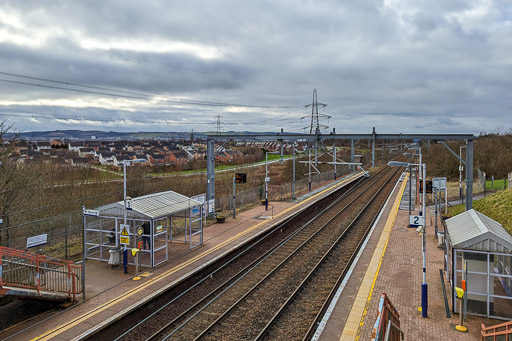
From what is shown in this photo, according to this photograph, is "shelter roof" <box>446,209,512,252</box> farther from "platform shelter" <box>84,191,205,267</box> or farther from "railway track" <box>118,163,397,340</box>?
"platform shelter" <box>84,191,205,267</box>

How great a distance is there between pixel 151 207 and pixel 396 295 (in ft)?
31.8

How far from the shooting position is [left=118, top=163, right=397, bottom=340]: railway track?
34.6 feet

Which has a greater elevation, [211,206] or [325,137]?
[325,137]

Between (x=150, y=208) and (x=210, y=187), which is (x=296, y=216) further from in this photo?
(x=150, y=208)

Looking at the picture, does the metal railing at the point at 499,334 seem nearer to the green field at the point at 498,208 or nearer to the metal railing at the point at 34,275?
the metal railing at the point at 34,275

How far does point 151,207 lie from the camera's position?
15461mm

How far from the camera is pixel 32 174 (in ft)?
73.5

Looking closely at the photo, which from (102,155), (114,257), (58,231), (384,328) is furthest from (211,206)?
(102,155)

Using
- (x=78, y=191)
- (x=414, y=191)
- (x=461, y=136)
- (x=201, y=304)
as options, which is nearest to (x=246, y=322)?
(x=201, y=304)

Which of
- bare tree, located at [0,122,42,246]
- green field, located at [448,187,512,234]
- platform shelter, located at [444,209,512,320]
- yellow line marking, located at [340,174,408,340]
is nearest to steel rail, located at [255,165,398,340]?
yellow line marking, located at [340,174,408,340]

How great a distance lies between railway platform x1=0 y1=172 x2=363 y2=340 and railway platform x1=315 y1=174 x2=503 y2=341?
5.71m

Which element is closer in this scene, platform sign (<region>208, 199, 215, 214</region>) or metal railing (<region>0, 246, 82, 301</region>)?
metal railing (<region>0, 246, 82, 301</region>)

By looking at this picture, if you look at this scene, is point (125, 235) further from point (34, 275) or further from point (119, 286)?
point (34, 275)

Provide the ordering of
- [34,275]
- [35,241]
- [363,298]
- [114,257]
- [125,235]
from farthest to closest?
1. [114,257]
2. [125,235]
3. [35,241]
4. [363,298]
5. [34,275]
